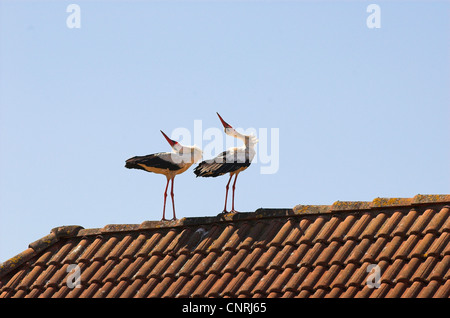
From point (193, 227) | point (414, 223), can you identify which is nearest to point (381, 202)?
point (414, 223)

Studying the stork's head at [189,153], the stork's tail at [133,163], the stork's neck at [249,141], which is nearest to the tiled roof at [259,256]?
the stork's tail at [133,163]

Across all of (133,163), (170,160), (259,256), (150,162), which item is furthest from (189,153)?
(259,256)

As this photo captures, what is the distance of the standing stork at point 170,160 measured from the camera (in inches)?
497

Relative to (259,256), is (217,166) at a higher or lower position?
higher

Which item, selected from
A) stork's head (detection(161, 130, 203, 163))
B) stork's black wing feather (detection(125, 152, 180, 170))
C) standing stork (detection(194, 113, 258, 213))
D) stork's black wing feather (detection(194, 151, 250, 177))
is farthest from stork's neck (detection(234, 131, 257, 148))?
stork's black wing feather (detection(125, 152, 180, 170))

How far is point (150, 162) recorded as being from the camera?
1263 cm

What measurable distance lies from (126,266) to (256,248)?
154cm

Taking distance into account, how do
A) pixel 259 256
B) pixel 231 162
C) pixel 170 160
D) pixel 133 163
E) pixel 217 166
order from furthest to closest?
pixel 170 160, pixel 133 163, pixel 231 162, pixel 217 166, pixel 259 256

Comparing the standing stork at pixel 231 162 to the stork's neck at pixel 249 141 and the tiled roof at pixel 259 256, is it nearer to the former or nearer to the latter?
the stork's neck at pixel 249 141

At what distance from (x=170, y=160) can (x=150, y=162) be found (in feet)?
0.92

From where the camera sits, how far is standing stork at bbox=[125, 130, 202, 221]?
41.4 feet

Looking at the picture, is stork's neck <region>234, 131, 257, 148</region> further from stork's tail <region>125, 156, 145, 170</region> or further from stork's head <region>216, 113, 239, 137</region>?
stork's tail <region>125, 156, 145, 170</region>

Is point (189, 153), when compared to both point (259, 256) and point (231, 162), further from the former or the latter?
point (259, 256)

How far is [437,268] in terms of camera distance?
9.10 m
